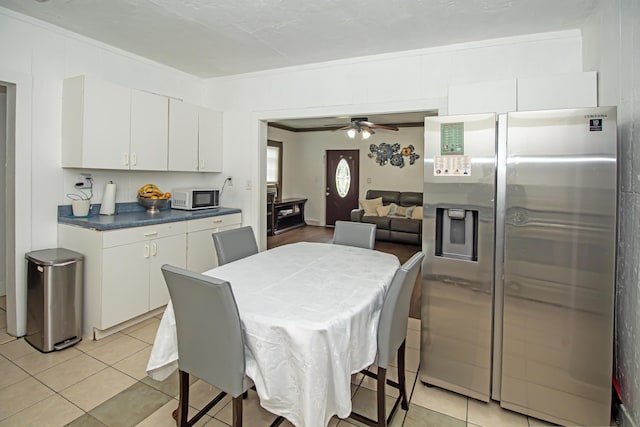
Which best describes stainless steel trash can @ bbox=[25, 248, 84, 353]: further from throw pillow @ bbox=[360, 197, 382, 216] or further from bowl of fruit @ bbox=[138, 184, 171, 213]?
throw pillow @ bbox=[360, 197, 382, 216]

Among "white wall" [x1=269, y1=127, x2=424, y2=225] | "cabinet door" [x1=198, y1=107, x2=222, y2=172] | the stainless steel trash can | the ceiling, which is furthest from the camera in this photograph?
"white wall" [x1=269, y1=127, x2=424, y2=225]

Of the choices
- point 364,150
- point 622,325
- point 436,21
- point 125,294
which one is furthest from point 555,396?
point 364,150

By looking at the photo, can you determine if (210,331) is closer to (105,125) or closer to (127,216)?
(127,216)

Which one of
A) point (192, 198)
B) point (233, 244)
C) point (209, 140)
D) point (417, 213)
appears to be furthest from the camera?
point (417, 213)

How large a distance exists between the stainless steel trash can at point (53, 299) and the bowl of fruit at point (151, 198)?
882 millimetres

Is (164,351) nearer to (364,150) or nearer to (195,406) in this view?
(195,406)

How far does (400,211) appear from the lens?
714 cm

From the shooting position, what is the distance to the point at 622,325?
1898mm

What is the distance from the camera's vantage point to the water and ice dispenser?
2.09 m

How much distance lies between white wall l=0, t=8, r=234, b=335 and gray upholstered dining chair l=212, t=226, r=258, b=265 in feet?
5.29

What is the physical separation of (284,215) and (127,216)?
15.6 feet

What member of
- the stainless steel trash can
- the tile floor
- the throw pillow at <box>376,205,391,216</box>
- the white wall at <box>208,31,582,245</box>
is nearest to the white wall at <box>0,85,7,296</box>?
the stainless steel trash can

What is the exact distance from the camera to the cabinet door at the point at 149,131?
3.19 meters

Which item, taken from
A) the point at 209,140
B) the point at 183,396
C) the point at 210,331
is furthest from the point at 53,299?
the point at 209,140
